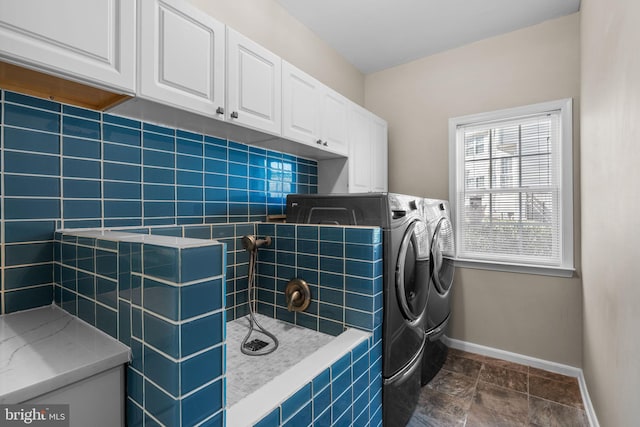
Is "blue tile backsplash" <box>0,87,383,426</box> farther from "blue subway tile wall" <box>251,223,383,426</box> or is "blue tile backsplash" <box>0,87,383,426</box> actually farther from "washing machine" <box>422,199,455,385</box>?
"washing machine" <box>422,199,455,385</box>

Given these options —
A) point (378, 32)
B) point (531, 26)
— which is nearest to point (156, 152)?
point (378, 32)

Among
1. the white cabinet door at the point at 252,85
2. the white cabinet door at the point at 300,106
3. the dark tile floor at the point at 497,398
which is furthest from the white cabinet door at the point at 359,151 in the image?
the dark tile floor at the point at 497,398

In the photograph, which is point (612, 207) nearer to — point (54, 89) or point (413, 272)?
point (413, 272)

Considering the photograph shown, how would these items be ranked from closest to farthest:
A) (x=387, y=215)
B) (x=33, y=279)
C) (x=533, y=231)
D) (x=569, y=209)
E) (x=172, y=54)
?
1. (x=33, y=279)
2. (x=172, y=54)
3. (x=387, y=215)
4. (x=569, y=209)
5. (x=533, y=231)

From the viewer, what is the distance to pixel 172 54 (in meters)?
1.29

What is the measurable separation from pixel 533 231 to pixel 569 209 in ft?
1.02

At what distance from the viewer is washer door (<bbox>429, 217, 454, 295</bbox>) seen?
2.20m

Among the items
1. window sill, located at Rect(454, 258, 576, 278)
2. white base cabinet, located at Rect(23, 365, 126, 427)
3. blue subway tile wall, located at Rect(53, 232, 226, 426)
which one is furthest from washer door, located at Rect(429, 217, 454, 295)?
white base cabinet, located at Rect(23, 365, 126, 427)

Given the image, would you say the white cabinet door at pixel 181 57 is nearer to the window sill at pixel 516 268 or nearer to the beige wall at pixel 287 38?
the beige wall at pixel 287 38

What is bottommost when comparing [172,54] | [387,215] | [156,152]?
[387,215]

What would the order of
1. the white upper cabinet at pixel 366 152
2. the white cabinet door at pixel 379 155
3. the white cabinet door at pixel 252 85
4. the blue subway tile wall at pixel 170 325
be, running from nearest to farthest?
the blue subway tile wall at pixel 170 325
the white cabinet door at pixel 252 85
the white upper cabinet at pixel 366 152
the white cabinet door at pixel 379 155

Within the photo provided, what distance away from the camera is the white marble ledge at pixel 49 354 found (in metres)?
0.66

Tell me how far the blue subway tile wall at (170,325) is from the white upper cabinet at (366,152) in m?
1.87

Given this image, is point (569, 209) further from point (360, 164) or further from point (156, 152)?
point (156, 152)
